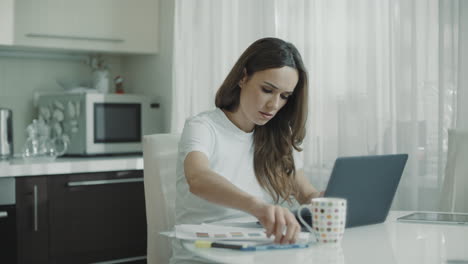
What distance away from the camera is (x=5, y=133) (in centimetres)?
330

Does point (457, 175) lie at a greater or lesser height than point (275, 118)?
lesser

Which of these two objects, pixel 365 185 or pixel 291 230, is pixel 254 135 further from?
pixel 291 230

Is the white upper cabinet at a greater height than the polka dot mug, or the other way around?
the white upper cabinet

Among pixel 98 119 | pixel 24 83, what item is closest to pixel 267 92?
pixel 98 119

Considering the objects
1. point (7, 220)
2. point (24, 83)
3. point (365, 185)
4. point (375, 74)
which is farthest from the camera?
point (24, 83)

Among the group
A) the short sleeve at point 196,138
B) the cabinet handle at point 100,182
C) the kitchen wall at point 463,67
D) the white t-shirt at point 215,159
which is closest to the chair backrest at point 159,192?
the white t-shirt at point 215,159

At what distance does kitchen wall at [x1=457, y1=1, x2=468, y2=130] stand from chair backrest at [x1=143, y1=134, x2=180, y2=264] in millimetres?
1053

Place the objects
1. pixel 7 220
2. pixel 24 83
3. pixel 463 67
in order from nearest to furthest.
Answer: pixel 463 67
pixel 7 220
pixel 24 83

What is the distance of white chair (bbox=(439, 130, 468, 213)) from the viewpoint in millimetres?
2090

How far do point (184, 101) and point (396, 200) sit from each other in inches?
57.6

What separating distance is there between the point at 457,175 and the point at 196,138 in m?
0.92

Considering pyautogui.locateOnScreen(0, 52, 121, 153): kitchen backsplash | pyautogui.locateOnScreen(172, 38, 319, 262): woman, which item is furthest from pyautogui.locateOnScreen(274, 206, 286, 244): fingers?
pyautogui.locateOnScreen(0, 52, 121, 153): kitchen backsplash

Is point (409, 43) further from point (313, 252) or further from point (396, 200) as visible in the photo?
point (313, 252)

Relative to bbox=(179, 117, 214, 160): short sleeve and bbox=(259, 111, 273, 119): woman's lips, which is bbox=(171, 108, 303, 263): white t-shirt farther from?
bbox=(259, 111, 273, 119): woman's lips
